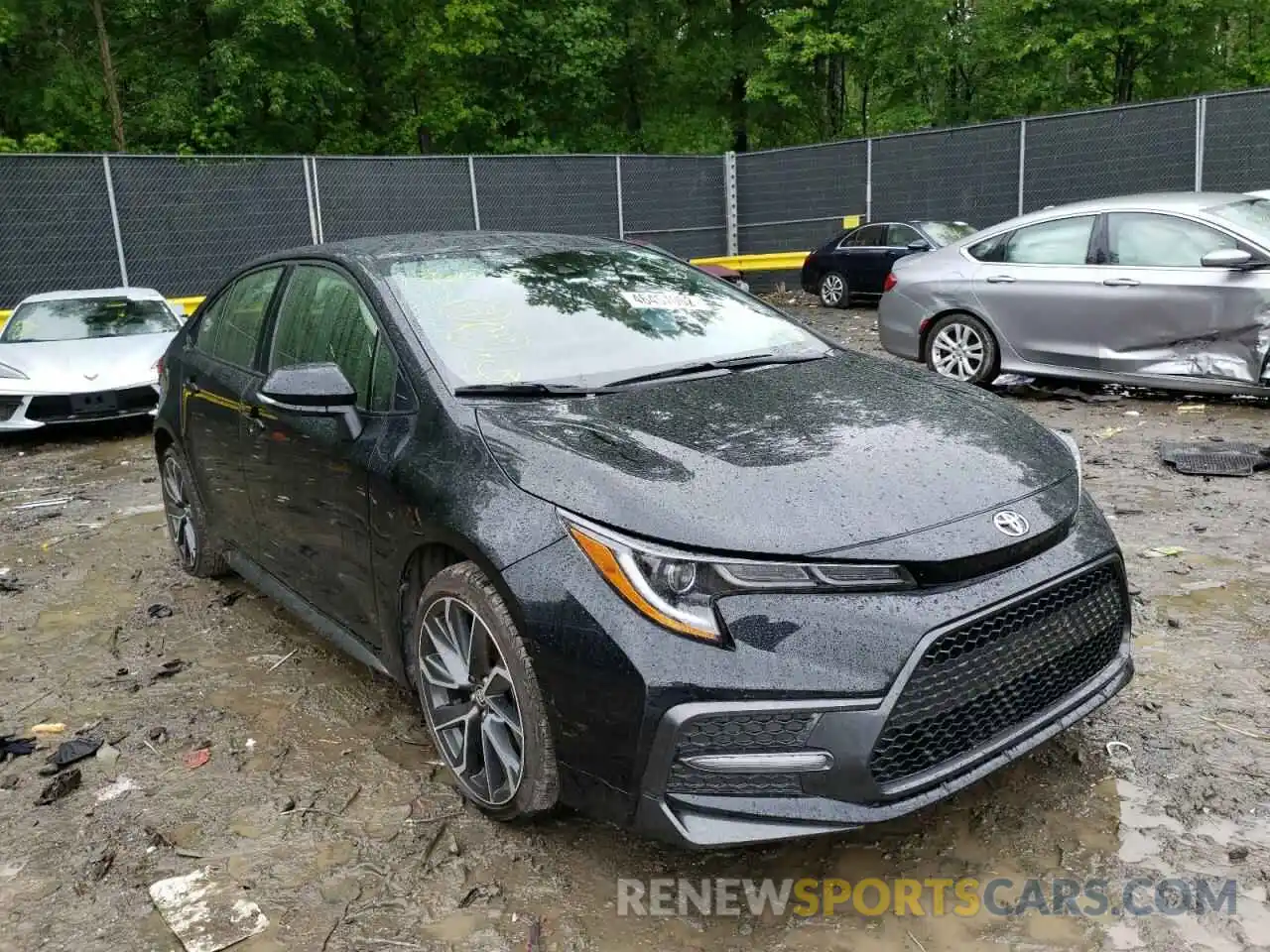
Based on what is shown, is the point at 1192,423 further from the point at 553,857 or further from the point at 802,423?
the point at 553,857

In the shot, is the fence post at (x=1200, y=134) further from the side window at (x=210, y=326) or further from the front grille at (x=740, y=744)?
the front grille at (x=740, y=744)

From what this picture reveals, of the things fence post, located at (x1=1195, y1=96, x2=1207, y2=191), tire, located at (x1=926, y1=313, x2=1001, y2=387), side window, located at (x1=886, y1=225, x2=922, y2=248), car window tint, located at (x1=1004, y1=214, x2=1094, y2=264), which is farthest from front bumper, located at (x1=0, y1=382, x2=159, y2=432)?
fence post, located at (x1=1195, y1=96, x2=1207, y2=191)

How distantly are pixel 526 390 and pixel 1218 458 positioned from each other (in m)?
4.76

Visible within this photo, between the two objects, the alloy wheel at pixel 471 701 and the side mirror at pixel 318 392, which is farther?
the side mirror at pixel 318 392

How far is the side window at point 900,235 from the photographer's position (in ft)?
50.7

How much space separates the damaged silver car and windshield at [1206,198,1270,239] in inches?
0.6

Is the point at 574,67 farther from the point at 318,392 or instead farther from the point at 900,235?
the point at 318,392

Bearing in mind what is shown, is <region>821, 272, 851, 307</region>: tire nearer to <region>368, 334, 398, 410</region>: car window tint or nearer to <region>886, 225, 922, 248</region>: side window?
<region>886, 225, 922, 248</region>: side window

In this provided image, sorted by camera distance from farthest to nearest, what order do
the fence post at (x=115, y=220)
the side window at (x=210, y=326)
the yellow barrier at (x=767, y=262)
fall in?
1. the yellow barrier at (x=767, y=262)
2. the fence post at (x=115, y=220)
3. the side window at (x=210, y=326)

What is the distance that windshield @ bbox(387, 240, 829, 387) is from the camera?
3.19 m

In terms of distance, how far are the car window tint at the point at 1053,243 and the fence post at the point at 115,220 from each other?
1223 centimetres

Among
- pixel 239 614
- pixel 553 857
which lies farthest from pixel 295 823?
pixel 239 614

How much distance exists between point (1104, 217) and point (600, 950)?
695 cm

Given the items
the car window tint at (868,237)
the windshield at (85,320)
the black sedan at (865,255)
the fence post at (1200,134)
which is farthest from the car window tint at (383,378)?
the fence post at (1200,134)
